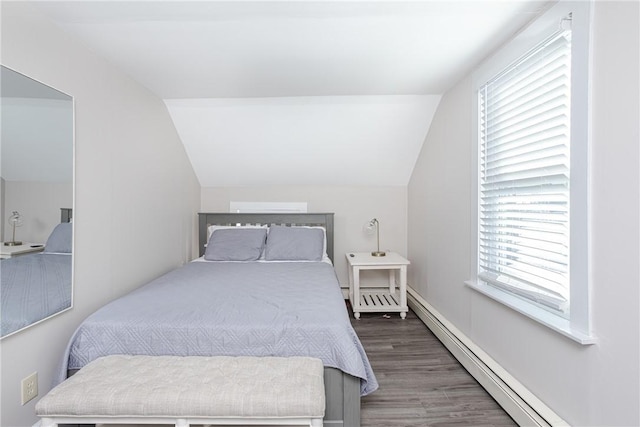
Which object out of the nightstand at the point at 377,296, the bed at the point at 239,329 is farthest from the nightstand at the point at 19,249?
the nightstand at the point at 377,296

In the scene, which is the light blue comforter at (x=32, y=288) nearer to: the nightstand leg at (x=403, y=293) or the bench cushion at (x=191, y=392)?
the bench cushion at (x=191, y=392)

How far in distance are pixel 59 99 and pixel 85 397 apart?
154 centimetres

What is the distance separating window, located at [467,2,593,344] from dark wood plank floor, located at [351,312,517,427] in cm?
61

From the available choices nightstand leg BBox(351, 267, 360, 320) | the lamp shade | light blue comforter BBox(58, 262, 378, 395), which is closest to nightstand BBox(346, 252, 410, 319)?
nightstand leg BBox(351, 267, 360, 320)

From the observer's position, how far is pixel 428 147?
3.25 m

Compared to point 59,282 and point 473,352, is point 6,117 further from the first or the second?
point 473,352

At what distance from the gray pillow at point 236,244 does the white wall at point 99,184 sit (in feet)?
1.36

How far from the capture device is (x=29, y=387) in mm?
1562

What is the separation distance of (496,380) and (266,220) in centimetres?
274

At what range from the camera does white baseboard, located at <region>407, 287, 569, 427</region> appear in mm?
1537

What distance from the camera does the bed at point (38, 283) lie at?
1456mm

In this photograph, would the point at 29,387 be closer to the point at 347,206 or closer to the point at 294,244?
the point at 294,244

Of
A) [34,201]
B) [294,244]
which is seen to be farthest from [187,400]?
[294,244]

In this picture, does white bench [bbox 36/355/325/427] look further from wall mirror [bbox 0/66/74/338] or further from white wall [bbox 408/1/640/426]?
white wall [bbox 408/1/640/426]
